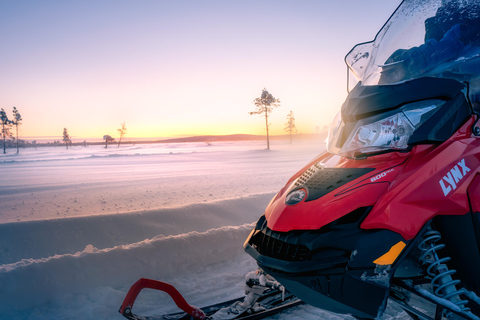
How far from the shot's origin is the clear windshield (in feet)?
6.19

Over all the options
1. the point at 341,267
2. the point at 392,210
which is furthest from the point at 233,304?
the point at 392,210

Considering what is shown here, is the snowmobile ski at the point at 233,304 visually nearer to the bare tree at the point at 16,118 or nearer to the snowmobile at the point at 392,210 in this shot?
the snowmobile at the point at 392,210

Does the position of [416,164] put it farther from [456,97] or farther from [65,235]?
[65,235]

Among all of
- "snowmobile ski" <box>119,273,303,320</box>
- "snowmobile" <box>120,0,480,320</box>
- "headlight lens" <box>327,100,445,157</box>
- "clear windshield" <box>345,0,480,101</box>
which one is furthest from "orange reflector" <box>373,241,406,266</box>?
"clear windshield" <box>345,0,480,101</box>

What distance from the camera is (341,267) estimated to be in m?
1.40

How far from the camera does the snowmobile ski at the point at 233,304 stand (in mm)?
1989

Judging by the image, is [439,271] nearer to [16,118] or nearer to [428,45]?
[428,45]

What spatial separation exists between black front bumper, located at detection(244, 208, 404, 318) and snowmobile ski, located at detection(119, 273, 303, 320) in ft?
1.72

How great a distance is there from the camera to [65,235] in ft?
12.5

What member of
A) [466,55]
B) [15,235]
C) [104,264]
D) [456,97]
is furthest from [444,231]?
[15,235]

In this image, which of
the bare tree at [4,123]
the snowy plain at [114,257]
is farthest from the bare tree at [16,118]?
the snowy plain at [114,257]

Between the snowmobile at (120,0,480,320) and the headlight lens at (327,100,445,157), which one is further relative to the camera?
the headlight lens at (327,100,445,157)

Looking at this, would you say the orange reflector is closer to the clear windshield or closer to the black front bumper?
the black front bumper

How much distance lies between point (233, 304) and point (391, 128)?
1.82 meters
